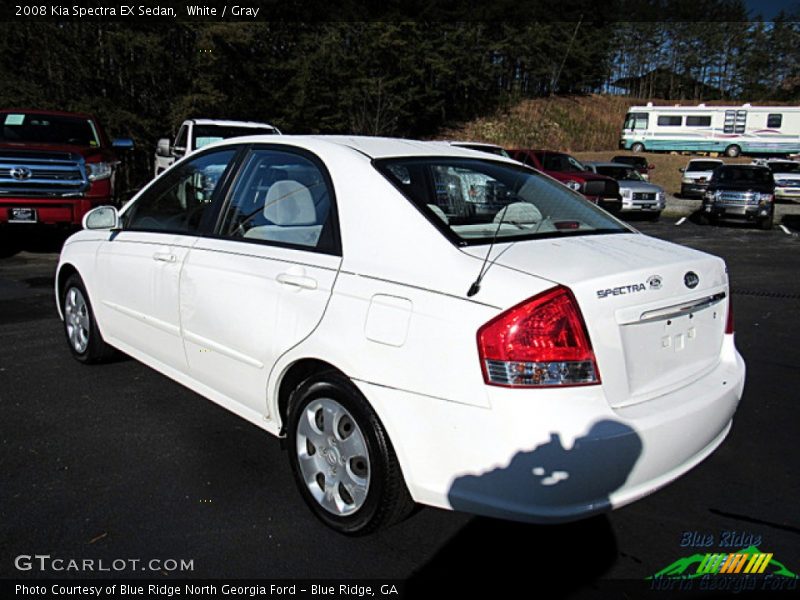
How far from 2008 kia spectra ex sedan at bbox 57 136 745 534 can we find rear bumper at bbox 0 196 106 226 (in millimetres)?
6558

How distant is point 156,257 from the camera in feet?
11.8

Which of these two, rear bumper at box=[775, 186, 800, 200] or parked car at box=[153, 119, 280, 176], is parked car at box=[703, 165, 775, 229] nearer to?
rear bumper at box=[775, 186, 800, 200]

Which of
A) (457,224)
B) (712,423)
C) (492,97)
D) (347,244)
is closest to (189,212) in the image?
(347,244)

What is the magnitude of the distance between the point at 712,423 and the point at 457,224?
1289 millimetres

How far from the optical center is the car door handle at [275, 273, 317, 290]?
8.76 feet

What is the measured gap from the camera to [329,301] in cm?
258

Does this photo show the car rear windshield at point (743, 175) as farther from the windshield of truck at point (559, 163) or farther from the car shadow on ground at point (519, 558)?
the car shadow on ground at point (519, 558)

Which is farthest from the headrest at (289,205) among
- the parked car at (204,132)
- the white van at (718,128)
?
the white van at (718,128)

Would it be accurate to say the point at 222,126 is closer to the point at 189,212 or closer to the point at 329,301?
the point at 189,212

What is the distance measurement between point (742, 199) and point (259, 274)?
1645 cm

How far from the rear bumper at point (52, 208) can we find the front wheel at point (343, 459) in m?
7.79

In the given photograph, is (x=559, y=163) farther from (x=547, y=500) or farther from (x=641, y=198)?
(x=547, y=500)
